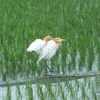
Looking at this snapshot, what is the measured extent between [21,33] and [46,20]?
6.45 feet

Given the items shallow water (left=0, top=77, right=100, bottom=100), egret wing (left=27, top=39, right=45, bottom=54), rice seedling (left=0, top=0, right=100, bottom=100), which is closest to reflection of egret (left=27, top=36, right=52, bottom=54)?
egret wing (left=27, top=39, right=45, bottom=54)

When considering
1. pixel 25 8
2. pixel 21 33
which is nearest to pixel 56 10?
pixel 25 8

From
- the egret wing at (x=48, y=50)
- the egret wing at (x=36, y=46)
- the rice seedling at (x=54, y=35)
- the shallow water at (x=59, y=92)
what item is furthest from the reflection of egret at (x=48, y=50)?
the shallow water at (x=59, y=92)

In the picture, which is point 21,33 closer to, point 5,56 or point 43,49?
point 5,56

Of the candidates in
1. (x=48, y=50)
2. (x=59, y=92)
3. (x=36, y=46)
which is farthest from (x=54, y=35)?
(x=59, y=92)

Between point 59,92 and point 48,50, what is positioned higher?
point 48,50

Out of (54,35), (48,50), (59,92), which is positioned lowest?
(59,92)

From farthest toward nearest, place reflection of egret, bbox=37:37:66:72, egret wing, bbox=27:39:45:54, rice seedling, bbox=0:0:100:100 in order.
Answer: egret wing, bbox=27:39:45:54, reflection of egret, bbox=37:37:66:72, rice seedling, bbox=0:0:100:100

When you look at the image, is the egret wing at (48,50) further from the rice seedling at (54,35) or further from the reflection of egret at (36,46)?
the rice seedling at (54,35)

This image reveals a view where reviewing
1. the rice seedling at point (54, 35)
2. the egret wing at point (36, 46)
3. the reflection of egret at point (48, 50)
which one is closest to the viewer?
the rice seedling at point (54, 35)

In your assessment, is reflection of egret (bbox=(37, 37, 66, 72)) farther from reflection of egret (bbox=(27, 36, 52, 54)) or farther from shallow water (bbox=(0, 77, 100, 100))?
shallow water (bbox=(0, 77, 100, 100))

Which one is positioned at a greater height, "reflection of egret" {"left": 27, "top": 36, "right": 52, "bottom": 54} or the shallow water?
"reflection of egret" {"left": 27, "top": 36, "right": 52, "bottom": 54}

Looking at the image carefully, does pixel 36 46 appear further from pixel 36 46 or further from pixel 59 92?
Answer: pixel 59 92

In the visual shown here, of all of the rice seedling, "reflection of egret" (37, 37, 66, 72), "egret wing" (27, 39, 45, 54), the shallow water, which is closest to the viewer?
the shallow water
